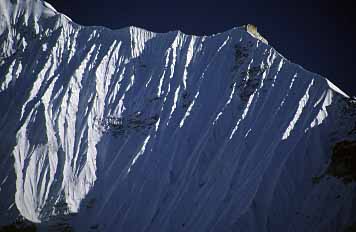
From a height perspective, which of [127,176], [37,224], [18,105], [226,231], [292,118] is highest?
[292,118]

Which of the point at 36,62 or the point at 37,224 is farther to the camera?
the point at 36,62

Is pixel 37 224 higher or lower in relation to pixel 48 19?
lower

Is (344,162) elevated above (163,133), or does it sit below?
below

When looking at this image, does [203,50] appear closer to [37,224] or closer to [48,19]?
[48,19]

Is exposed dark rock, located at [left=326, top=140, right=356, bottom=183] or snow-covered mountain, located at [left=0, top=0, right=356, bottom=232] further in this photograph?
snow-covered mountain, located at [left=0, top=0, right=356, bottom=232]

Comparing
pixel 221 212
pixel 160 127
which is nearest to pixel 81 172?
pixel 160 127

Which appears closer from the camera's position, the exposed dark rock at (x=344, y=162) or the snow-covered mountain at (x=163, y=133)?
the exposed dark rock at (x=344, y=162)

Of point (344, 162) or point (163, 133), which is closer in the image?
point (344, 162)

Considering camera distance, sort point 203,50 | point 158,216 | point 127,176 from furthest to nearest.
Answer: point 203,50
point 127,176
point 158,216
